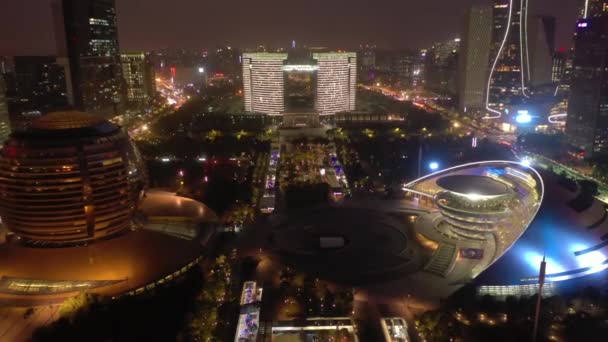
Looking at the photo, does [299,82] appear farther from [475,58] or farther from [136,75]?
[136,75]

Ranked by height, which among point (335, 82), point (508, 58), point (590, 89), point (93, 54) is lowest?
point (590, 89)

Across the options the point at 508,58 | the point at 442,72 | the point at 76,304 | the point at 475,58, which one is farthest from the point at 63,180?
the point at 442,72

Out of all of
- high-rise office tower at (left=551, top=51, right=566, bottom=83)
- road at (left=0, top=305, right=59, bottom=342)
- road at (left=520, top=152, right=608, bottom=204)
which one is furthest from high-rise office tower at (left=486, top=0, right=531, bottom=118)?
road at (left=0, top=305, right=59, bottom=342)

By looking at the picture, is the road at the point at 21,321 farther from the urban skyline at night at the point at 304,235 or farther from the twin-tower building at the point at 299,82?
the twin-tower building at the point at 299,82

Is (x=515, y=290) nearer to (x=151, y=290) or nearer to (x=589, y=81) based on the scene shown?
(x=151, y=290)

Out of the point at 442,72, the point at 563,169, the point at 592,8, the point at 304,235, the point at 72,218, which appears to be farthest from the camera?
the point at 442,72

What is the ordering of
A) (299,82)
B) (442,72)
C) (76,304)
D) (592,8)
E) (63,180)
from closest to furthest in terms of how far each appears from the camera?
1. (76,304)
2. (63,180)
3. (592,8)
4. (299,82)
5. (442,72)

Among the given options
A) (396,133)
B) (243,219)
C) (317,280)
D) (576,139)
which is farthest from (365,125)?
(317,280)
